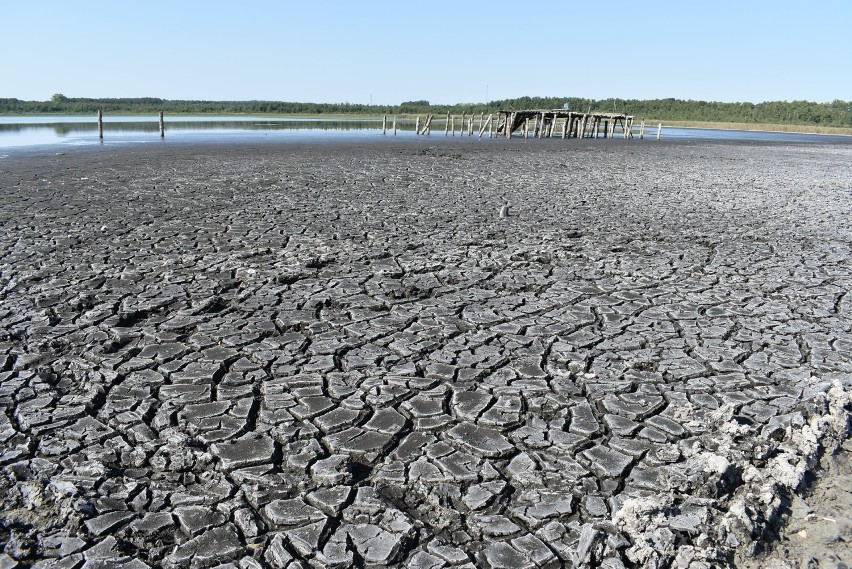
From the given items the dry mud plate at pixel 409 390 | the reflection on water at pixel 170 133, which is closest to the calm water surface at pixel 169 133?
the reflection on water at pixel 170 133

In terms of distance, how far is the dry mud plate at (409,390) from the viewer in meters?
2.66

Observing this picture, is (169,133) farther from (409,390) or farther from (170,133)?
(409,390)

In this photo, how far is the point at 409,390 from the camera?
402cm

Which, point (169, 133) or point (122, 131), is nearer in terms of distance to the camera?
point (169, 133)

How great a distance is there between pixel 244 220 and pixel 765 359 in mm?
7271

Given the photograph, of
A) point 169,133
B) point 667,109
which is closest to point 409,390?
point 169,133

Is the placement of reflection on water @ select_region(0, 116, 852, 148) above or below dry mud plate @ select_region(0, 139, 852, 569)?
above

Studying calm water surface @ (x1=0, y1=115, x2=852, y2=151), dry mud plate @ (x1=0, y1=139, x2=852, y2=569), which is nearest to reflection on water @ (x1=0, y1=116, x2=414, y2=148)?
calm water surface @ (x1=0, y1=115, x2=852, y2=151)

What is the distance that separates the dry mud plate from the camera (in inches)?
105

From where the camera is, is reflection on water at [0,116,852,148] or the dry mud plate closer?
the dry mud plate

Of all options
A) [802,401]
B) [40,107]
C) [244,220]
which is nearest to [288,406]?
[802,401]

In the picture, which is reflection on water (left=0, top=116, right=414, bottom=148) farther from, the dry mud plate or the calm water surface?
the dry mud plate

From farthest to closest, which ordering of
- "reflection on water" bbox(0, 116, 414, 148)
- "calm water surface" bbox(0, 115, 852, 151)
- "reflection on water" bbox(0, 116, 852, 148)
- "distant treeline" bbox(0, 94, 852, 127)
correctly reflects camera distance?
"distant treeline" bbox(0, 94, 852, 127), "reflection on water" bbox(0, 116, 852, 148), "reflection on water" bbox(0, 116, 414, 148), "calm water surface" bbox(0, 115, 852, 151)

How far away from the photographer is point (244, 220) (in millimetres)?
9242
